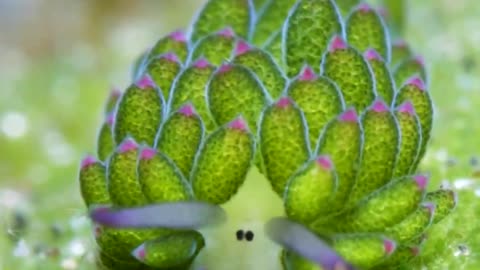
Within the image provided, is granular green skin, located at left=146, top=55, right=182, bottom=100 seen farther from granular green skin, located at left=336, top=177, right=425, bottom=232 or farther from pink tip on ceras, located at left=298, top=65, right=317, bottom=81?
granular green skin, located at left=336, top=177, right=425, bottom=232

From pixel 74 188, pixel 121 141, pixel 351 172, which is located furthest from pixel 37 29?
pixel 351 172

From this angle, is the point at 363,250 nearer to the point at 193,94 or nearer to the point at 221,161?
the point at 221,161

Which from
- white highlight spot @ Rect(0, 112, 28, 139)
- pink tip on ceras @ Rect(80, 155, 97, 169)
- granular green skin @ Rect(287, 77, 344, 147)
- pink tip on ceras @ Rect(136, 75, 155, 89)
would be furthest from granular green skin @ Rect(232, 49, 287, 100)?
white highlight spot @ Rect(0, 112, 28, 139)

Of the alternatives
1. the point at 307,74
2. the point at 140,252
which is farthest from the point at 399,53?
the point at 140,252

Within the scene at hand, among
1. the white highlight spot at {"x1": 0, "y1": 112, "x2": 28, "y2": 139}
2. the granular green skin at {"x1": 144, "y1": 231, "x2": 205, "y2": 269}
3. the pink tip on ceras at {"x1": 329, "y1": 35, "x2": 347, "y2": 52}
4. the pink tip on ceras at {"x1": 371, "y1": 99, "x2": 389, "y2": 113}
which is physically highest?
the white highlight spot at {"x1": 0, "y1": 112, "x2": 28, "y2": 139}

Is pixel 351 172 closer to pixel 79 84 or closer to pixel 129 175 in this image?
pixel 129 175

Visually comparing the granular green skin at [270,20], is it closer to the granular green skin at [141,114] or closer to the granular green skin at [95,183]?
the granular green skin at [141,114]

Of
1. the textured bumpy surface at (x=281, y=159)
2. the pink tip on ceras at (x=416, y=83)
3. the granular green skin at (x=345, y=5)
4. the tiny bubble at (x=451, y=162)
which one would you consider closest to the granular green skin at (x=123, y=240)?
the textured bumpy surface at (x=281, y=159)
